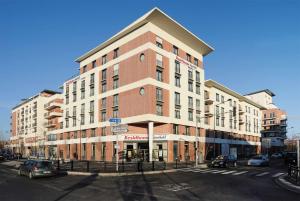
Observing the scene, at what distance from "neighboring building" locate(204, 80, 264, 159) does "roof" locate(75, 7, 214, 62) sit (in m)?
9.50

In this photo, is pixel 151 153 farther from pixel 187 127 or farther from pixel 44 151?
pixel 44 151

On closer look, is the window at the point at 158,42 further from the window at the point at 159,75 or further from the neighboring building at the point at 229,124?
the neighboring building at the point at 229,124

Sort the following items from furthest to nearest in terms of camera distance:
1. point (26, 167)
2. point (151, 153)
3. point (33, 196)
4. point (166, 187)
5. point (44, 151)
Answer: point (44, 151) < point (151, 153) < point (26, 167) < point (166, 187) < point (33, 196)

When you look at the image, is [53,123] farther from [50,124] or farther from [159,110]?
[159,110]

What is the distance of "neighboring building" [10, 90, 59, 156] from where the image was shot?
9236 centimetres

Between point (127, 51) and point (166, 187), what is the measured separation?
1438 inches

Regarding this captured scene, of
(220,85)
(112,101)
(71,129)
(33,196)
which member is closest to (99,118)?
(112,101)

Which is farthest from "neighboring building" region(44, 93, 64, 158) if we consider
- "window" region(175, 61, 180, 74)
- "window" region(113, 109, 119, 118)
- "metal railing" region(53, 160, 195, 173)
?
"metal railing" region(53, 160, 195, 173)

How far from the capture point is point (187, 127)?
5338 centimetres

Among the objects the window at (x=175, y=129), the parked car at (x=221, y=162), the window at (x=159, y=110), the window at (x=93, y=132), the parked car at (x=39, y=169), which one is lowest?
the parked car at (x=221, y=162)

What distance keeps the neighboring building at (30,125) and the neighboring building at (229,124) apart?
47.6 meters

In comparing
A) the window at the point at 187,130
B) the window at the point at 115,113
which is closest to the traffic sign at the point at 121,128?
the window at the point at 115,113

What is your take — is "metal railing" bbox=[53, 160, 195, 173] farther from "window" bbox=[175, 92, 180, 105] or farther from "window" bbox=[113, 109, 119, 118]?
"window" bbox=[113, 109, 119, 118]

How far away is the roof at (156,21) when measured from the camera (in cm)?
4609
